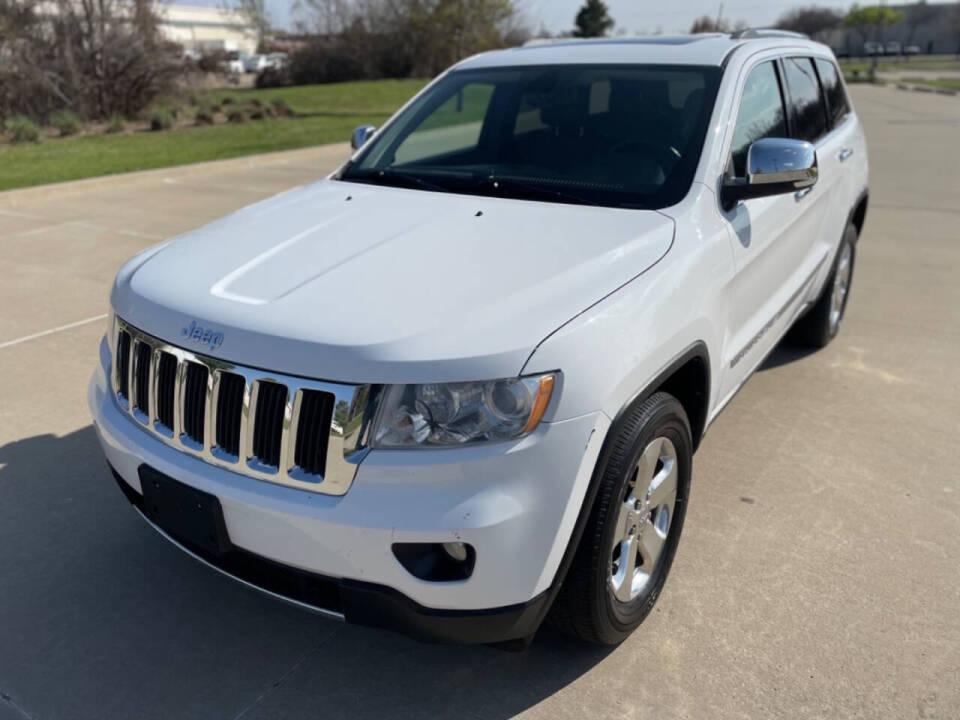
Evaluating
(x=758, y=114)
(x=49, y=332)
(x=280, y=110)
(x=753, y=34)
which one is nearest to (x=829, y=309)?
(x=753, y=34)

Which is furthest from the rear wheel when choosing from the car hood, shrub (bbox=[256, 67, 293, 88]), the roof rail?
shrub (bbox=[256, 67, 293, 88])

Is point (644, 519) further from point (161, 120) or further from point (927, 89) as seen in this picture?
point (927, 89)

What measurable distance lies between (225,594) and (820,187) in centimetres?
345

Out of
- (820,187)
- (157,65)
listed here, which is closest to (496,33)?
→ (157,65)

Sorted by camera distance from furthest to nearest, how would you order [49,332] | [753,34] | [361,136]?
[49,332]
[361,136]
[753,34]

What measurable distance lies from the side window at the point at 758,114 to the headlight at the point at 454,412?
1.78 metres

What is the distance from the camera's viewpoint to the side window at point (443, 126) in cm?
420

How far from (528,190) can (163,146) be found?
12.7 metres

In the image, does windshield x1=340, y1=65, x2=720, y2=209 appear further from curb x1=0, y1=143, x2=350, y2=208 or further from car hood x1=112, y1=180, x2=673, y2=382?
curb x1=0, y1=143, x2=350, y2=208

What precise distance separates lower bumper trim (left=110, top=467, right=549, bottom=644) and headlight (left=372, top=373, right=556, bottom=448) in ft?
1.29

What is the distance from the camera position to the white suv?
85.3 inches

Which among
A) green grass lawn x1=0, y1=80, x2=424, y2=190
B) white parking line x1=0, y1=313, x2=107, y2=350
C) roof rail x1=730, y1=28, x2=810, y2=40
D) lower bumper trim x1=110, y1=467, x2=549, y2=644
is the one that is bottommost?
green grass lawn x1=0, y1=80, x2=424, y2=190

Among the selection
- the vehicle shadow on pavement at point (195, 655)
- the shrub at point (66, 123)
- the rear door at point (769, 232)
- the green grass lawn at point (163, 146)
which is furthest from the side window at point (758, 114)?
the shrub at point (66, 123)

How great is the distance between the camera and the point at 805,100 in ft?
14.9
